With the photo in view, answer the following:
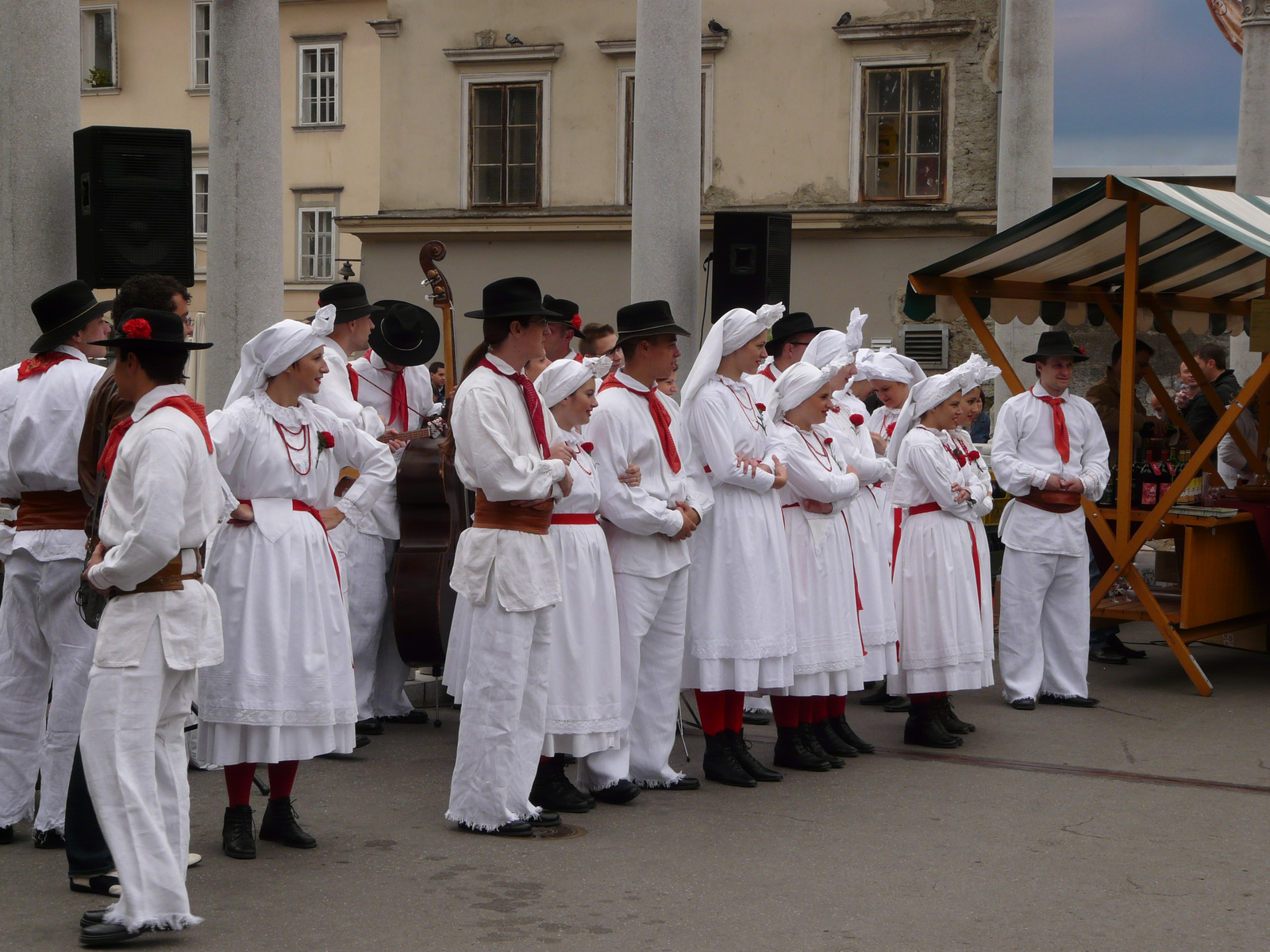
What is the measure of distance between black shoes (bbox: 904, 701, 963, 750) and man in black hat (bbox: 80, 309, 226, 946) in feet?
14.3

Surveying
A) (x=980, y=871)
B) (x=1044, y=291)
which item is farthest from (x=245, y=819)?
(x=1044, y=291)

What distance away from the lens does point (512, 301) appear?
235 inches

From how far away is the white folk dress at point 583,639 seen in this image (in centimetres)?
620

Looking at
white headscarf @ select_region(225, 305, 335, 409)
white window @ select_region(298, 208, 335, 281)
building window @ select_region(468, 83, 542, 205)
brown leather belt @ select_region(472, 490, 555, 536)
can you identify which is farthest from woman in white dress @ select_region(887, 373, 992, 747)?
white window @ select_region(298, 208, 335, 281)

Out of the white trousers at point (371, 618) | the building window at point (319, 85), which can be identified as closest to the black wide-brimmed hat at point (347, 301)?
the white trousers at point (371, 618)

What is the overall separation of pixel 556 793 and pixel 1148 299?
742 centimetres

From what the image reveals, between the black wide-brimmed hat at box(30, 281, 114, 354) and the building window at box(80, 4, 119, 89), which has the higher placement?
the building window at box(80, 4, 119, 89)

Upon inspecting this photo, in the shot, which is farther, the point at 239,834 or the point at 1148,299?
the point at 1148,299

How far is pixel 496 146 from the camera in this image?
918 inches

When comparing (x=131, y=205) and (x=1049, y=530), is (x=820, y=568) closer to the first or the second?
(x=1049, y=530)

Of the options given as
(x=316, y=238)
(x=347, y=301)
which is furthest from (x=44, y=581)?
(x=316, y=238)

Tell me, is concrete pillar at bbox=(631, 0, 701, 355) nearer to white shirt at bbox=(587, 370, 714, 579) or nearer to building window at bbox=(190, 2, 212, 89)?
white shirt at bbox=(587, 370, 714, 579)

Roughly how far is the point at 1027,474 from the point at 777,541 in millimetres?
2801

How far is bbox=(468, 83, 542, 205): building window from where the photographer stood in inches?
915
